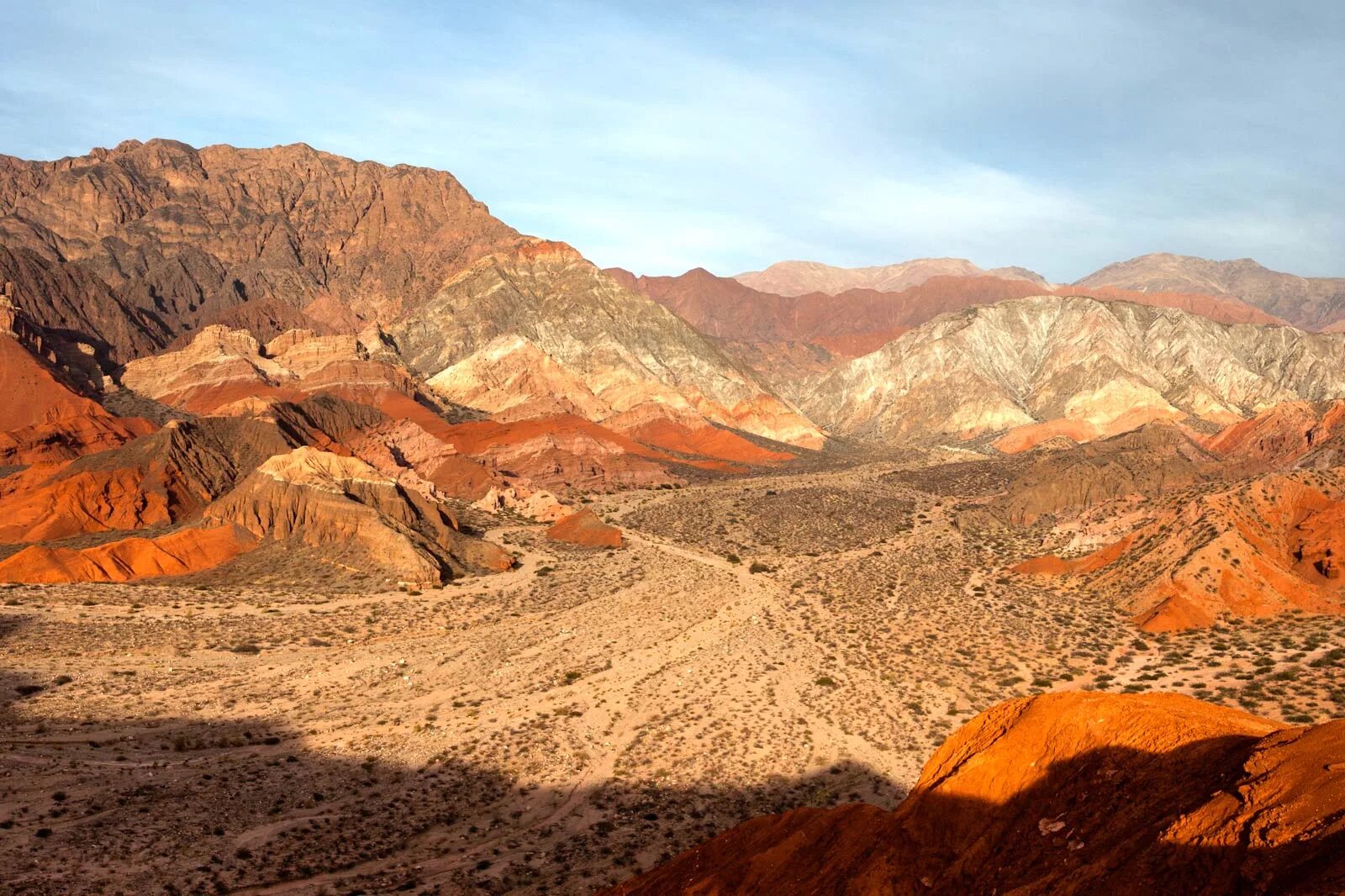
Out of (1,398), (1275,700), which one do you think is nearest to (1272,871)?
(1275,700)

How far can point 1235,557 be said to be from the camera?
117 ft

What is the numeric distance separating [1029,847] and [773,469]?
283 feet

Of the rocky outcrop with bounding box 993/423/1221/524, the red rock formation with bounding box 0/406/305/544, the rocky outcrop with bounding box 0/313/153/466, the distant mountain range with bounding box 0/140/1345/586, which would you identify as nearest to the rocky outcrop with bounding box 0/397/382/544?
the red rock formation with bounding box 0/406/305/544

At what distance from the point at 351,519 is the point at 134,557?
10.6 m

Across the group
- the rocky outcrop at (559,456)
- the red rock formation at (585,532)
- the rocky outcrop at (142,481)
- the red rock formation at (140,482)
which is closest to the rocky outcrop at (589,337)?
the rocky outcrop at (559,456)

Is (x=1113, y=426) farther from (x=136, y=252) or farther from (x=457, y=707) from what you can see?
(x=136, y=252)

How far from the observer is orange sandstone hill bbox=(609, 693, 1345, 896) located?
8.11 meters

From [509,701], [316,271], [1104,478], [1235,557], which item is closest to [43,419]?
[509,701]

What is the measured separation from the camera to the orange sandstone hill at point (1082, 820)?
8109 mm

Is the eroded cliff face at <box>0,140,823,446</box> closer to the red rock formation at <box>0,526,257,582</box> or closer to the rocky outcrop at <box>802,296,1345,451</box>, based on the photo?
the rocky outcrop at <box>802,296,1345,451</box>

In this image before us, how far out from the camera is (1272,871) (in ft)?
24.7

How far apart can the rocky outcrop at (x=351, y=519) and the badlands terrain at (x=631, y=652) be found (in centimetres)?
23

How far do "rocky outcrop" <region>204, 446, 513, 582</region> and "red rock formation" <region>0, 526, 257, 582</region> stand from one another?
1488 mm

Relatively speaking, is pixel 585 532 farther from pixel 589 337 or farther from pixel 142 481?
pixel 589 337
